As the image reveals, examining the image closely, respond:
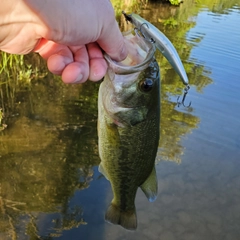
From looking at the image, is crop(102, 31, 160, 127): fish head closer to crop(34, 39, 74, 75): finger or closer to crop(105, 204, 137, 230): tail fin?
crop(34, 39, 74, 75): finger

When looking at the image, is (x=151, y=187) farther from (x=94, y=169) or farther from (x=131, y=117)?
(x=94, y=169)

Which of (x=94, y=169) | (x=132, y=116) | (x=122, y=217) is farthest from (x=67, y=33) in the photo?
(x=94, y=169)

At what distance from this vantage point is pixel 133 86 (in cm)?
173

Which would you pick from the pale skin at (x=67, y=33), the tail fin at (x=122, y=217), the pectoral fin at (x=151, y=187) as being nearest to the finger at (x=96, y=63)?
the pale skin at (x=67, y=33)

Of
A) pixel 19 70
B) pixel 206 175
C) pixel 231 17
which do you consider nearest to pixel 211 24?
pixel 231 17

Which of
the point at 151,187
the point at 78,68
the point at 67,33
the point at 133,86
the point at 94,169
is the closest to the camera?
the point at 67,33

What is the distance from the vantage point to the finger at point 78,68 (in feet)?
5.24

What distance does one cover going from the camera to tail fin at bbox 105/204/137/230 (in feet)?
7.21

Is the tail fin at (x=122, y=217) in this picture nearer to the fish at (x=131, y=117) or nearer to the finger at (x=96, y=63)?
the fish at (x=131, y=117)

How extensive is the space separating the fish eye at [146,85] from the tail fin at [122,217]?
88cm

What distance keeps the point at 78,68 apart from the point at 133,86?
0.29 meters

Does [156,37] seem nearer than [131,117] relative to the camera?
Yes

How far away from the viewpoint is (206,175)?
5266 mm

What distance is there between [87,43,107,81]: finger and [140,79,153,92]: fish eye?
0.19m
